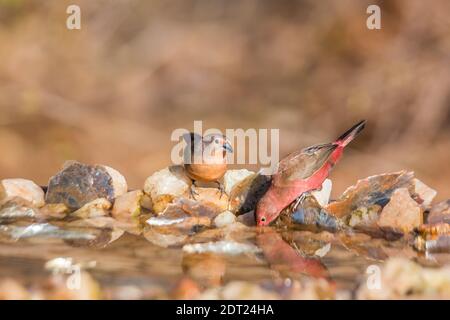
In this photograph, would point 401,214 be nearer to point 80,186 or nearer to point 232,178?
point 232,178

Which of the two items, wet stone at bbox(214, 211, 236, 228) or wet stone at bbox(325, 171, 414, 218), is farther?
wet stone at bbox(325, 171, 414, 218)

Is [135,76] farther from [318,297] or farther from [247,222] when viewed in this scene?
[318,297]

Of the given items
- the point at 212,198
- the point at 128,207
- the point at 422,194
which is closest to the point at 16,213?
the point at 128,207

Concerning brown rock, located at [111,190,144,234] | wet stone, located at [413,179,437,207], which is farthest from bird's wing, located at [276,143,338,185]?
brown rock, located at [111,190,144,234]

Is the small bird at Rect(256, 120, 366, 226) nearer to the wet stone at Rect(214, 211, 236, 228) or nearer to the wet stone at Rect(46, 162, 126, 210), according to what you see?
the wet stone at Rect(214, 211, 236, 228)

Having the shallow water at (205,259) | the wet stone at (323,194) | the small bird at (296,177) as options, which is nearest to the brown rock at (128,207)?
the shallow water at (205,259)

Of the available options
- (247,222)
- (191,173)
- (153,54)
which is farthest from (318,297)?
(153,54)
